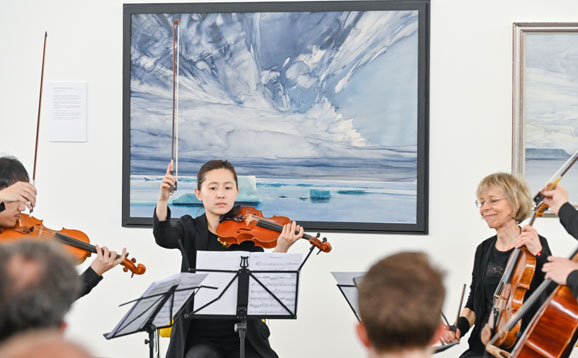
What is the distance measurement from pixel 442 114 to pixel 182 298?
1.80 m

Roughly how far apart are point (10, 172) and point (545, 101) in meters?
2.65

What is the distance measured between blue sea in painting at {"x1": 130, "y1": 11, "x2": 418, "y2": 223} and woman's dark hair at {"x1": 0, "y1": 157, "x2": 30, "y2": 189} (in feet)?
3.04

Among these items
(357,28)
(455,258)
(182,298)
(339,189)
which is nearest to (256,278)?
(182,298)

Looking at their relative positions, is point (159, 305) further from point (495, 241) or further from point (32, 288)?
point (32, 288)

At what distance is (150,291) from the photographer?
2.21 m

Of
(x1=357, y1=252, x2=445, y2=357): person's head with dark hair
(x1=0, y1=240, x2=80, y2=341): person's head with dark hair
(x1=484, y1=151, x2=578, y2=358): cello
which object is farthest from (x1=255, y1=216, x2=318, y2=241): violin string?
(x1=0, y1=240, x2=80, y2=341): person's head with dark hair

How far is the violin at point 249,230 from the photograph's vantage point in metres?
2.81

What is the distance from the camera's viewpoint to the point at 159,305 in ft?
7.67

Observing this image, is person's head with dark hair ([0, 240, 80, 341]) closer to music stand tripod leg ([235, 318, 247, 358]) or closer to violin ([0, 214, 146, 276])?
music stand tripod leg ([235, 318, 247, 358])

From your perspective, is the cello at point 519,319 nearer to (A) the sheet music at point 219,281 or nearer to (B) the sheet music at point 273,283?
(B) the sheet music at point 273,283

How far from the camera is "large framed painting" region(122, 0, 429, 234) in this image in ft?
11.4

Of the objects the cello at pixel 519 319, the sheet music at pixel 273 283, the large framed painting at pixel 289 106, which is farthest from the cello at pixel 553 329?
the large framed painting at pixel 289 106

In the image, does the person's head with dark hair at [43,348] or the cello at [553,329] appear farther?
the cello at [553,329]

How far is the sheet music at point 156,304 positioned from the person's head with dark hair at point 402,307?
4.22ft
